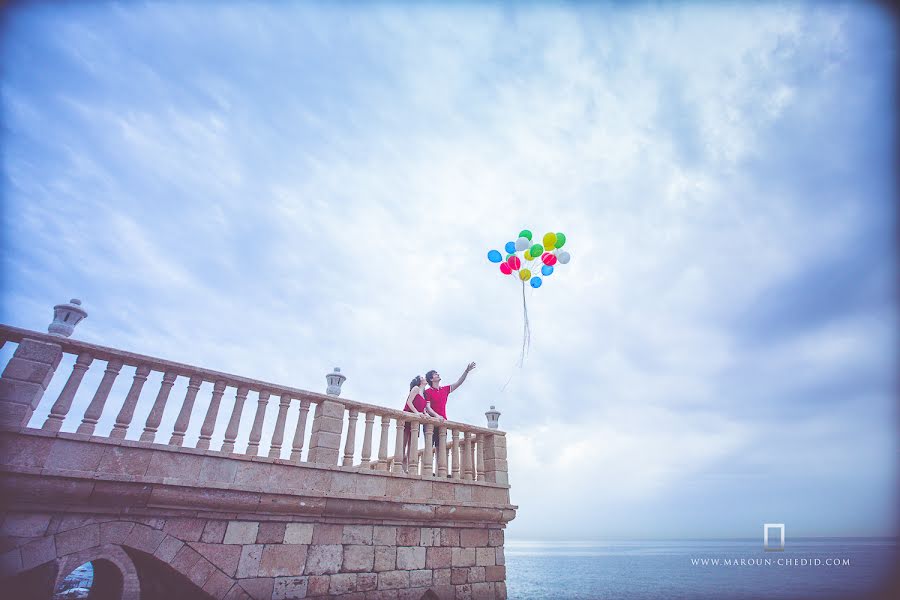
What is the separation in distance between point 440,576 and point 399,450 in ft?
6.99

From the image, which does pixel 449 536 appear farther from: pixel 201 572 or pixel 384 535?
pixel 201 572

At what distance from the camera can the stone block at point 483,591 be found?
22.6 feet

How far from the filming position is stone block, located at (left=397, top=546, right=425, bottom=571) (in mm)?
6305

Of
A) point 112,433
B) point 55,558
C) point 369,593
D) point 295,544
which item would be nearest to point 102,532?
point 55,558

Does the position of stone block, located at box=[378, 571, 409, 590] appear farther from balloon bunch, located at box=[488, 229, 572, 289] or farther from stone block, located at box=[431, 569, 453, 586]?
balloon bunch, located at box=[488, 229, 572, 289]

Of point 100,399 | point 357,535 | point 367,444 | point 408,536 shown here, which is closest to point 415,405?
point 367,444

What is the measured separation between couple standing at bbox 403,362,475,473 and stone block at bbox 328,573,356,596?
1.93 meters

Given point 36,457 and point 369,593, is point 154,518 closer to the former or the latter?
point 36,457

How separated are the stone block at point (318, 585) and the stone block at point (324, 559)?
6cm

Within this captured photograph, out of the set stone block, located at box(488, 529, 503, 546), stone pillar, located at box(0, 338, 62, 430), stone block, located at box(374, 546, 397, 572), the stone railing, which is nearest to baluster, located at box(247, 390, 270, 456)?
the stone railing

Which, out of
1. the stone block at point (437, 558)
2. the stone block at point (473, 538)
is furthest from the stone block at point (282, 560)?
the stone block at point (473, 538)

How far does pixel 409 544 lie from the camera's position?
255 inches

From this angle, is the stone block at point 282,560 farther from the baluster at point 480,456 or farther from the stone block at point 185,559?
the baluster at point 480,456

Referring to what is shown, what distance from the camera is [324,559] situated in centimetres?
565
